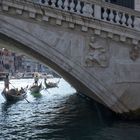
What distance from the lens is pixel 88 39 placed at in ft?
36.3

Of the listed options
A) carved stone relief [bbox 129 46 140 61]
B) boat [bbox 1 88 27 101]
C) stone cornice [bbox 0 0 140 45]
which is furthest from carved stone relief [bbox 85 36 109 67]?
boat [bbox 1 88 27 101]

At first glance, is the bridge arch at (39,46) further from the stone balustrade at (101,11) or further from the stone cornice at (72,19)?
the stone balustrade at (101,11)

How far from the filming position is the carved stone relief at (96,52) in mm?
11086

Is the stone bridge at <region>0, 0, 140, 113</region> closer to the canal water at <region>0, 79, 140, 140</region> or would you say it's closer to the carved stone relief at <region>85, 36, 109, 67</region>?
the carved stone relief at <region>85, 36, 109, 67</region>

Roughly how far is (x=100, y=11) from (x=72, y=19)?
822mm

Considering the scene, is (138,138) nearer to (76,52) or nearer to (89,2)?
(76,52)

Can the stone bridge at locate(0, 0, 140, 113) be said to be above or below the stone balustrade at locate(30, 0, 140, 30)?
below

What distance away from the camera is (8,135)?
37.2 feet

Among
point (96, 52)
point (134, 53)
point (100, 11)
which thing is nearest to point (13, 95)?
point (96, 52)

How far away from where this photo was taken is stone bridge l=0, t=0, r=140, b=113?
10.5m

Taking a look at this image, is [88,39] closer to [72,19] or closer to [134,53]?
[72,19]

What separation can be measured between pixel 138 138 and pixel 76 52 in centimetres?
267

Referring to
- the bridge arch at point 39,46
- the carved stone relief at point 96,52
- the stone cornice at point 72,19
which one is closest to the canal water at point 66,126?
the bridge arch at point 39,46

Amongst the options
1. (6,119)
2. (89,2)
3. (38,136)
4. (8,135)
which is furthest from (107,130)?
(6,119)
